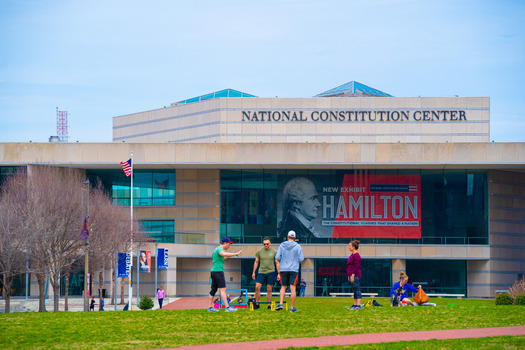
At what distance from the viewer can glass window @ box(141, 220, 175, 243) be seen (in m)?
60.2

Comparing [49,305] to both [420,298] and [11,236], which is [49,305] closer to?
[11,236]

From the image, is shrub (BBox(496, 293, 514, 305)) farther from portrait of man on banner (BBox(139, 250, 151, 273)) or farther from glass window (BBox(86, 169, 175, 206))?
glass window (BBox(86, 169, 175, 206))

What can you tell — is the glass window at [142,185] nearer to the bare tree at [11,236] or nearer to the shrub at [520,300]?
the bare tree at [11,236]

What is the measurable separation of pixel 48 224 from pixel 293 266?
29.1m

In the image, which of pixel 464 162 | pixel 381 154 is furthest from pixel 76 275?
pixel 464 162

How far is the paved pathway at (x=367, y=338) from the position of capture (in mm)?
14891

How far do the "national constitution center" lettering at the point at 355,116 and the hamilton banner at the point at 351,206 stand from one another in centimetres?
652

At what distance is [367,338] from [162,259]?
38.9m

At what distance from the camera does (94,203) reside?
5262 centimetres

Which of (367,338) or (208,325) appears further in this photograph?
(208,325)

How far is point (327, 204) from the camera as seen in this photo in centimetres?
6019

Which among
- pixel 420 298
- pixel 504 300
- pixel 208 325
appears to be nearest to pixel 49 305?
pixel 420 298

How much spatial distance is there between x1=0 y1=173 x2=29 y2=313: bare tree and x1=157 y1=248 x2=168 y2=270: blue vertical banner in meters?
8.95

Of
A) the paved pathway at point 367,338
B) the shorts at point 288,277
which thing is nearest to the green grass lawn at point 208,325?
the paved pathway at point 367,338
